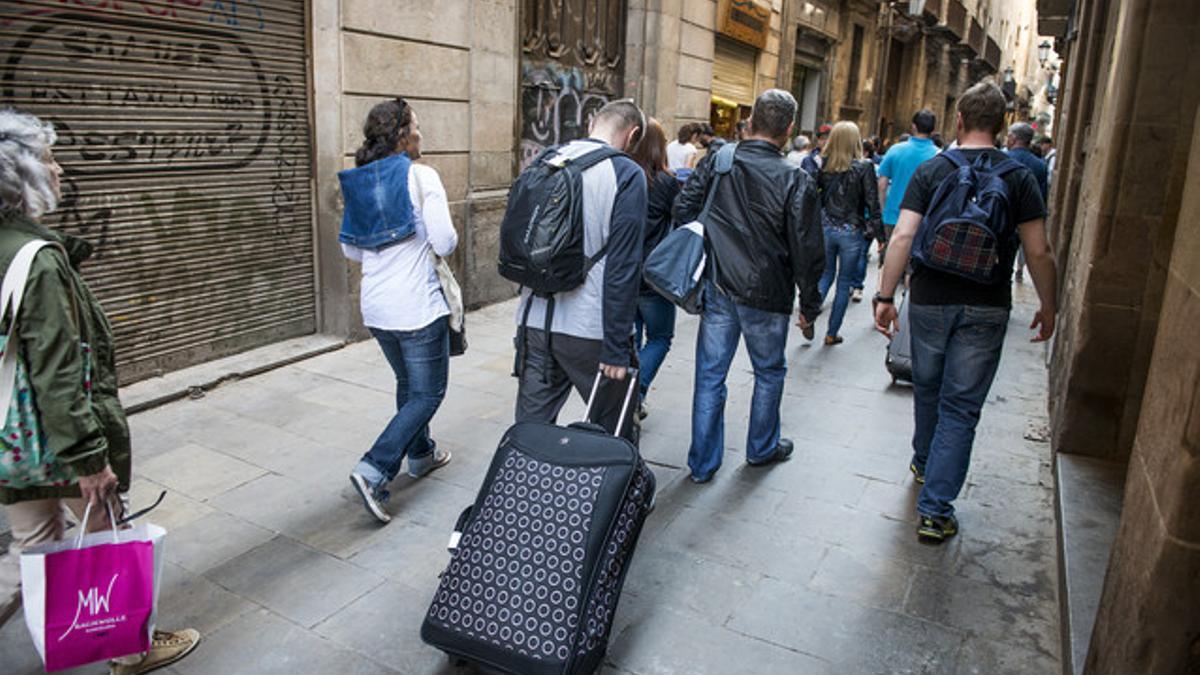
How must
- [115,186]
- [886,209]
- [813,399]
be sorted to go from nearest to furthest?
1. [115,186]
2. [813,399]
3. [886,209]

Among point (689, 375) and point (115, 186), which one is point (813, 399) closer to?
point (689, 375)

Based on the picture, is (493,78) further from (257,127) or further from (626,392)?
(626,392)

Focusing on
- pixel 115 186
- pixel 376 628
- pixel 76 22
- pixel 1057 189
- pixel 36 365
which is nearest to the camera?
pixel 36 365

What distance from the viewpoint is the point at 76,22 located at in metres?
4.96

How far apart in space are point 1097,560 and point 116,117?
18.4 feet

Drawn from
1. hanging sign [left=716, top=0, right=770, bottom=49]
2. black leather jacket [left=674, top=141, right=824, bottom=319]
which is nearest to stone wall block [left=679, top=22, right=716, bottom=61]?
hanging sign [left=716, top=0, right=770, bottom=49]

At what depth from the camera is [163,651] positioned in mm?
2936

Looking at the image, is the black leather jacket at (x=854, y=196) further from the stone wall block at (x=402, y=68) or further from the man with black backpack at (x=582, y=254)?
the man with black backpack at (x=582, y=254)

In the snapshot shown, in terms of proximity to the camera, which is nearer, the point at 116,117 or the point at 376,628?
the point at 376,628

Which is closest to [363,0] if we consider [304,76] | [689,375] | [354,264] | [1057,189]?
[304,76]

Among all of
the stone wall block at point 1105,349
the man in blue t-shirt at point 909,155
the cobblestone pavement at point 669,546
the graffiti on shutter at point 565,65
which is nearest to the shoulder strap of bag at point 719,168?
the cobblestone pavement at point 669,546

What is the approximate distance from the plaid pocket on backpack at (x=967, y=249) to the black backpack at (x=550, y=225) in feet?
4.71

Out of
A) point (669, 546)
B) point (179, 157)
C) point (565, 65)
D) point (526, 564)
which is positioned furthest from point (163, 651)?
point (565, 65)

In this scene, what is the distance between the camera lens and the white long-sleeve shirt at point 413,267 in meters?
3.88
